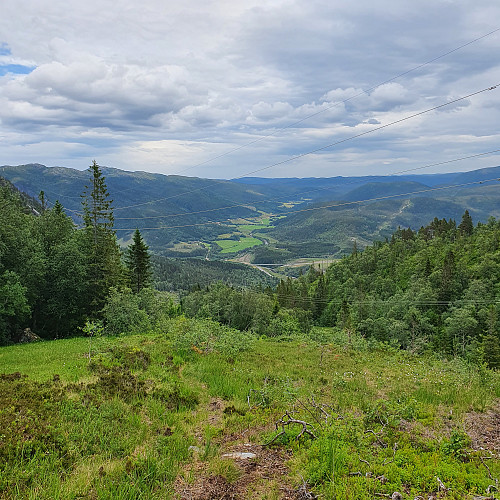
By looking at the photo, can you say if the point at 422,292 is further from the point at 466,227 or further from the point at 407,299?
the point at 466,227

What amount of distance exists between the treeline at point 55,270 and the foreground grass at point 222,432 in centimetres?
1733

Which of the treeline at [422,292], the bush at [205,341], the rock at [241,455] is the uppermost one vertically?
the rock at [241,455]

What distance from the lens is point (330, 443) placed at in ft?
26.4

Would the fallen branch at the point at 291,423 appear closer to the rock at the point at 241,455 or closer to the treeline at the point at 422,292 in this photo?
the rock at the point at 241,455

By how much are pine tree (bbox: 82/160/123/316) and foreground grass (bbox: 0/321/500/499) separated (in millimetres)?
21962

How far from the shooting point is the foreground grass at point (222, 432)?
22.6 feet

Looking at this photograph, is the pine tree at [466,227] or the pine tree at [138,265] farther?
the pine tree at [466,227]

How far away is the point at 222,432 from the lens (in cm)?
968

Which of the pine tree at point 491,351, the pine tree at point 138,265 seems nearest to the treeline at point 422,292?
the pine tree at point 491,351

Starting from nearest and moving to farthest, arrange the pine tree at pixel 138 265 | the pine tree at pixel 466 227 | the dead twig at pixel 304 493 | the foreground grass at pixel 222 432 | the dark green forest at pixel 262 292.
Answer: the dead twig at pixel 304 493, the foreground grass at pixel 222 432, the dark green forest at pixel 262 292, the pine tree at pixel 138 265, the pine tree at pixel 466 227

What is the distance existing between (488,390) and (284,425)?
9.48 m

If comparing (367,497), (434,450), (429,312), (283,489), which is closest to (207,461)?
(283,489)

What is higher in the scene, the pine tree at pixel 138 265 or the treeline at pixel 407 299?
the pine tree at pixel 138 265

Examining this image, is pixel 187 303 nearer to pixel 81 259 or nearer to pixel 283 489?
pixel 81 259
